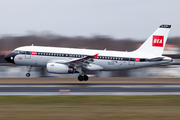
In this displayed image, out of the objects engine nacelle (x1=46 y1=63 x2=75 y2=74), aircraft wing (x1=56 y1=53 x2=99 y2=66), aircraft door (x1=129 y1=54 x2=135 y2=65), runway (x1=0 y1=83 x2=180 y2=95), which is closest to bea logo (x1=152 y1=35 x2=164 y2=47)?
aircraft door (x1=129 y1=54 x2=135 y2=65)

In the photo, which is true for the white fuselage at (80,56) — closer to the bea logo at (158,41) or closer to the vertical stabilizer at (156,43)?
the vertical stabilizer at (156,43)

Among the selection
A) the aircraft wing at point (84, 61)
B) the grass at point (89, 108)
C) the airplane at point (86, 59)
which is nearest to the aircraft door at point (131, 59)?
the airplane at point (86, 59)

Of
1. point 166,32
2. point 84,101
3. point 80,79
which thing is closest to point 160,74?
point 166,32

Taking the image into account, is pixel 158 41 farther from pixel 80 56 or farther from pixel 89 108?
pixel 89 108

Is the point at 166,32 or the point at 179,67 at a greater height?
the point at 166,32

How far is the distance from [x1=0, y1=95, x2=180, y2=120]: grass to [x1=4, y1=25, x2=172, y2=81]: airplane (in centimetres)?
1394

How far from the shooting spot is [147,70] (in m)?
47.4

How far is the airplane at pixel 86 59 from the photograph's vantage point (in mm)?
34175

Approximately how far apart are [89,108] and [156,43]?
2310 centimetres

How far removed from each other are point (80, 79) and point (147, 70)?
16754 millimetres

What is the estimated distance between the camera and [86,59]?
32969 mm

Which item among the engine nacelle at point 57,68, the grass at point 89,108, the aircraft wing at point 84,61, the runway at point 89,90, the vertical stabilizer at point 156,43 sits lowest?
the runway at point 89,90

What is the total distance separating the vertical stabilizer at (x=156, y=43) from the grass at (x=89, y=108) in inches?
645

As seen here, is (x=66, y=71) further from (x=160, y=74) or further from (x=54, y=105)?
(x=160, y=74)
